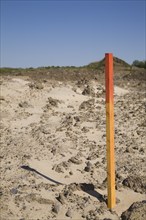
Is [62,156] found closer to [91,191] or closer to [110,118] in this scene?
[91,191]

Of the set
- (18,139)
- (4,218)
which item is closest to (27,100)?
(18,139)

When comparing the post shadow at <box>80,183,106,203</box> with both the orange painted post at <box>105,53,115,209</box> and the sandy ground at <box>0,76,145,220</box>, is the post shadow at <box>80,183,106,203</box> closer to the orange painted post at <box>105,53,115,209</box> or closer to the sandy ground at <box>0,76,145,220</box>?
the sandy ground at <box>0,76,145,220</box>

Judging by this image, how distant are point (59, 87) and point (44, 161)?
602 centimetres

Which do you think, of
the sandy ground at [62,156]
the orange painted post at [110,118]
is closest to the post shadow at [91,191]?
the sandy ground at [62,156]

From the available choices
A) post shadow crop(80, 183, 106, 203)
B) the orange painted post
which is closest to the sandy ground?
post shadow crop(80, 183, 106, 203)

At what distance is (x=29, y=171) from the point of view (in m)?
5.71

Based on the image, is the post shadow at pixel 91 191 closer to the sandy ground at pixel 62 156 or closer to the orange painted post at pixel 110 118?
the sandy ground at pixel 62 156

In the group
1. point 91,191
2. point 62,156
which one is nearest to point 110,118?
point 91,191

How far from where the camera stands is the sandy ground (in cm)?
475

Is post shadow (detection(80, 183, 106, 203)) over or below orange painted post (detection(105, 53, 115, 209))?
below

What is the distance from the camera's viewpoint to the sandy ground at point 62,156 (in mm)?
4746

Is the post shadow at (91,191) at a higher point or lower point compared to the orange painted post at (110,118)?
lower

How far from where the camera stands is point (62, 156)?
249 inches

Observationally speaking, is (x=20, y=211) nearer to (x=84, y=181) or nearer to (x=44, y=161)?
(x=84, y=181)
